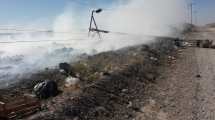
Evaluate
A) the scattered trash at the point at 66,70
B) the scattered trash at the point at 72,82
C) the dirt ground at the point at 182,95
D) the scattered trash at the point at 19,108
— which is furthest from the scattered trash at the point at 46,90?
the scattered trash at the point at 66,70

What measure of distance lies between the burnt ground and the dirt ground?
1.86 feet

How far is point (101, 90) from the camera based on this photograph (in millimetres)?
16109

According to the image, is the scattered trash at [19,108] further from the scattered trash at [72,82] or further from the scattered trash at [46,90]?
the scattered trash at [72,82]

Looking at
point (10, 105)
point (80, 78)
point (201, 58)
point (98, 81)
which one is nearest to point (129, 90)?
point (98, 81)

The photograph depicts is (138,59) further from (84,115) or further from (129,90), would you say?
(84,115)

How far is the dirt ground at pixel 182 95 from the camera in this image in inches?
544

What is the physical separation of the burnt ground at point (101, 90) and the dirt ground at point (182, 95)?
566 mm

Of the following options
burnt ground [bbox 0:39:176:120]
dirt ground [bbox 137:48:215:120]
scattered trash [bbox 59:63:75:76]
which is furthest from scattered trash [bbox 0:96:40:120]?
scattered trash [bbox 59:63:75:76]

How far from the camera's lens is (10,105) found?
1262 centimetres

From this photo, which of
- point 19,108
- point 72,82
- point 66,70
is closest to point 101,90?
point 72,82

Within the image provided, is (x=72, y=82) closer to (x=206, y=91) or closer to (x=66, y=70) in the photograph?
(x=66, y=70)

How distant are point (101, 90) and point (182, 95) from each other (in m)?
4.43

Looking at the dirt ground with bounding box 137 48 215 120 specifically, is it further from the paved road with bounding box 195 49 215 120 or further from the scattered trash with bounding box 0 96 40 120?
the scattered trash with bounding box 0 96 40 120

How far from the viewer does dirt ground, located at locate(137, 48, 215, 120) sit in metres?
13.8
